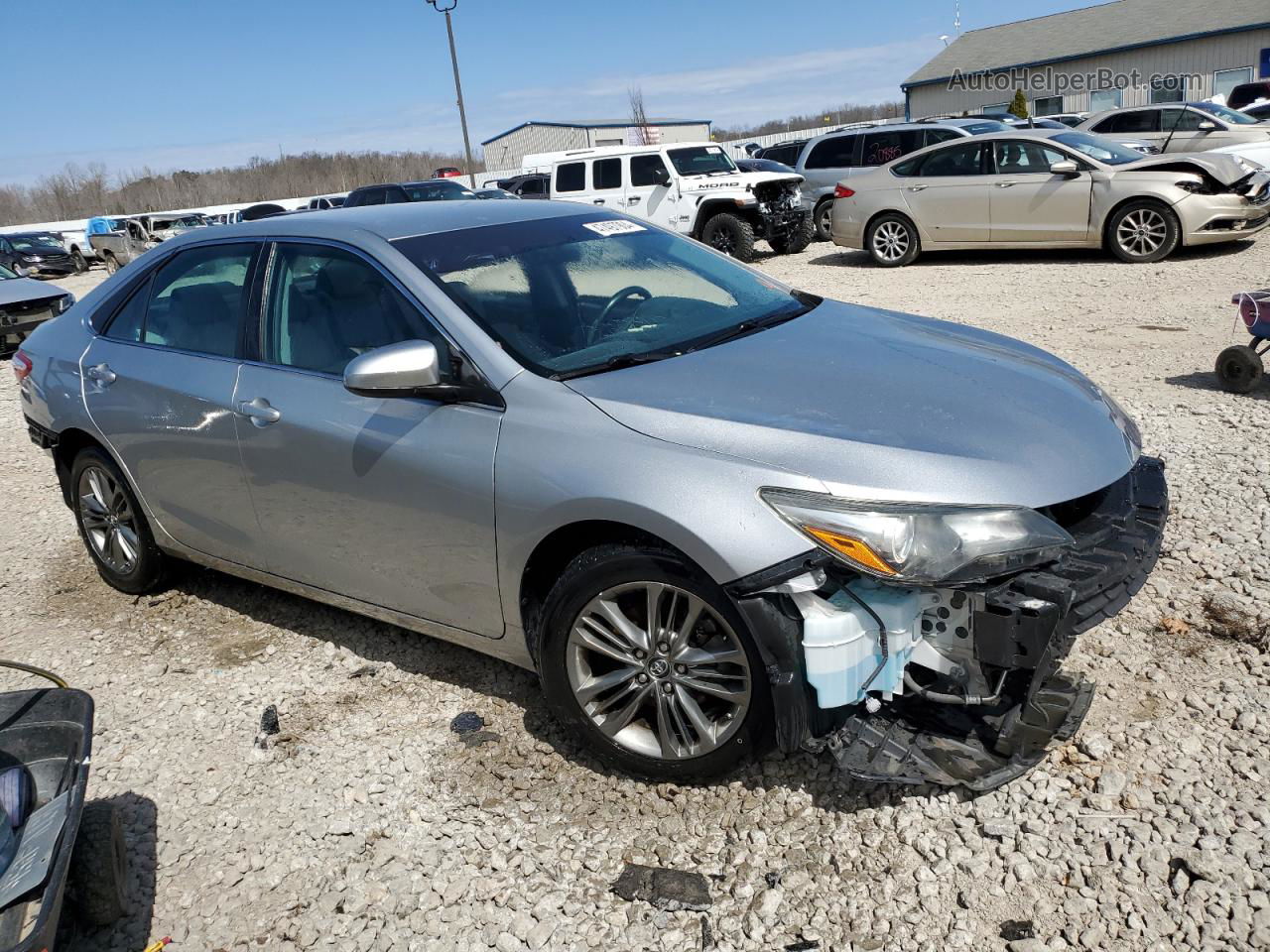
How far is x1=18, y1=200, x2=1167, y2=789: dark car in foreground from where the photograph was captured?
2639mm

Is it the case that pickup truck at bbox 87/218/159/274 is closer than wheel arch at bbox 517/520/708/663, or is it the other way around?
wheel arch at bbox 517/520/708/663

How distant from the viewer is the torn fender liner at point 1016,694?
257 centimetres

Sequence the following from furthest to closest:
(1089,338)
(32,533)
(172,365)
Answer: (1089,338) < (32,533) < (172,365)

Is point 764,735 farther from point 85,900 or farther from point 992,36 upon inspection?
point 992,36

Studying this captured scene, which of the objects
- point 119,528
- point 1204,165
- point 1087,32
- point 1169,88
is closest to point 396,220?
point 119,528

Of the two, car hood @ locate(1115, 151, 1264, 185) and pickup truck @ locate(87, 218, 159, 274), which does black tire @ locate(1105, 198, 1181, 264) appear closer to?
car hood @ locate(1115, 151, 1264, 185)

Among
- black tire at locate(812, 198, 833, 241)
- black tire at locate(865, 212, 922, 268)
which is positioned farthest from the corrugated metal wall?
black tire at locate(865, 212, 922, 268)

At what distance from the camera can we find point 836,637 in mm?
2594

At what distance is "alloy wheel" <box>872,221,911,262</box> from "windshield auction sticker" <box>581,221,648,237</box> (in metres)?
10.6

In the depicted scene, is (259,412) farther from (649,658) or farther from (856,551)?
(856,551)

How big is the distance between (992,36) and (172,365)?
5253cm

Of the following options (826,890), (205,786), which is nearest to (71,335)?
(205,786)

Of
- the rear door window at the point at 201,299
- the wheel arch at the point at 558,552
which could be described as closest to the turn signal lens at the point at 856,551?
the wheel arch at the point at 558,552

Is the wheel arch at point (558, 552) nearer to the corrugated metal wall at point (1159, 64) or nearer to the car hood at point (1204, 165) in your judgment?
the car hood at point (1204, 165)
